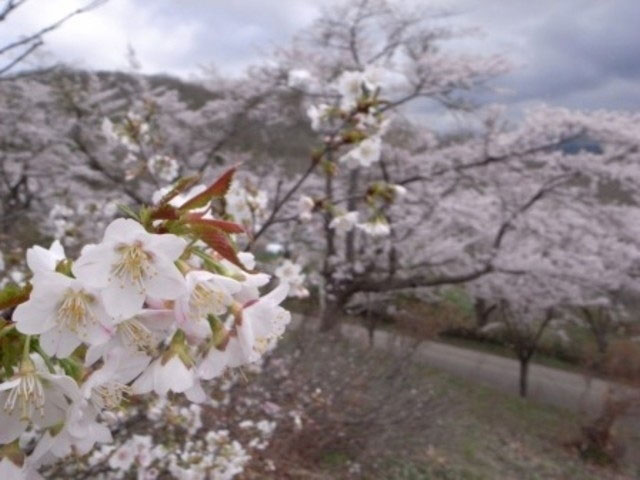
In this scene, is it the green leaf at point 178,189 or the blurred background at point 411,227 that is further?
the blurred background at point 411,227

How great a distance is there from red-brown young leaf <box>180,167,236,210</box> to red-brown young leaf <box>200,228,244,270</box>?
0.12ft

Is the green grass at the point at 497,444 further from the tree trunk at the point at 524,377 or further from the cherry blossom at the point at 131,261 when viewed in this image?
the cherry blossom at the point at 131,261

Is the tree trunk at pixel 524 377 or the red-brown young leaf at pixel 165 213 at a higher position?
the red-brown young leaf at pixel 165 213

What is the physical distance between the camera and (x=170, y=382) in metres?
0.77

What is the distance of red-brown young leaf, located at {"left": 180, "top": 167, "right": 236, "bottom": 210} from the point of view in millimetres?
754

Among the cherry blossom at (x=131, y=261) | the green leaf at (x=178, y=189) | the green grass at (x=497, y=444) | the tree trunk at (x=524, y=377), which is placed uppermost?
the green leaf at (x=178, y=189)

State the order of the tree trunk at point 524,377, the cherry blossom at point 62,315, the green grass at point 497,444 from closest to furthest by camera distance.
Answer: the cherry blossom at point 62,315 < the green grass at point 497,444 < the tree trunk at point 524,377

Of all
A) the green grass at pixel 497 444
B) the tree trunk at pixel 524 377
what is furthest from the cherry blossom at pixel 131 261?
the tree trunk at pixel 524 377

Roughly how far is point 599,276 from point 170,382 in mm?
10346

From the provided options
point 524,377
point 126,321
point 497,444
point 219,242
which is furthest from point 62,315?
point 524,377

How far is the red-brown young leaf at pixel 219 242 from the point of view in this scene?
75 cm

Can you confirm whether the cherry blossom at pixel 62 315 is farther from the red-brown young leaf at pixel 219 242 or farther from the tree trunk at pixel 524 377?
the tree trunk at pixel 524 377

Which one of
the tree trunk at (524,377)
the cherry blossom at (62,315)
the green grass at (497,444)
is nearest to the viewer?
the cherry blossom at (62,315)

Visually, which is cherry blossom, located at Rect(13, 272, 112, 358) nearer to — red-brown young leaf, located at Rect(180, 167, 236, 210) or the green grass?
red-brown young leaf, located at Rect(180, 167, 236, 210)
